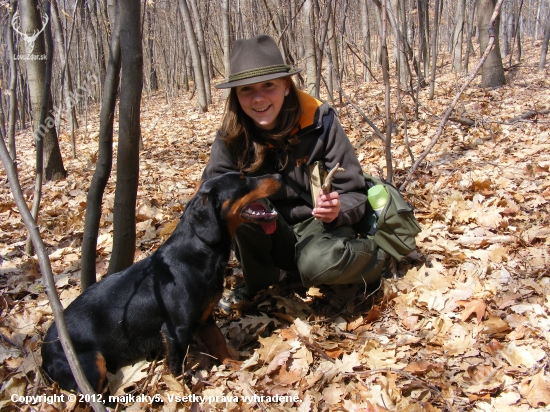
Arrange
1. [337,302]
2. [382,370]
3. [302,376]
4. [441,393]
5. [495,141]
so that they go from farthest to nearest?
[495,141] < [337,302] < [302,376] < [382,370] < [441,393]

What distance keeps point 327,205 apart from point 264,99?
2.94 feet

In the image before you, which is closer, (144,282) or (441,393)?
(441,393)

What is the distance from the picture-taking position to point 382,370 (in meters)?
2.39

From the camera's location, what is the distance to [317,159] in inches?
124

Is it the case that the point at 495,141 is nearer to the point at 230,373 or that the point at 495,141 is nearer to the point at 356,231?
the point at 356,231

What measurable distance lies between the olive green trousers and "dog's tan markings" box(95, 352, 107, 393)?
1.25 m

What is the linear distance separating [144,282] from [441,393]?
6.39 ft

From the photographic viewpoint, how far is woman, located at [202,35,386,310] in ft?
9.50

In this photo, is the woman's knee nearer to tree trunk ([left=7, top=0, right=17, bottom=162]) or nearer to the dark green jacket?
the dark green jacket

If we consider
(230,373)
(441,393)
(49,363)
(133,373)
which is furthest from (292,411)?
(49,363)

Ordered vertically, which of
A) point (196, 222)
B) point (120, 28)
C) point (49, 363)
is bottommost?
point (49, 363)

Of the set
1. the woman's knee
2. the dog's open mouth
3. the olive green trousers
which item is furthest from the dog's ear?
the woman's knee

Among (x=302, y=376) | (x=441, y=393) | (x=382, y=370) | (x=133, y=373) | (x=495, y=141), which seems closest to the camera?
(x=441, y=393)

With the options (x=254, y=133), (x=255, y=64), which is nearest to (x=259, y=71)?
(x=255, y=64)
